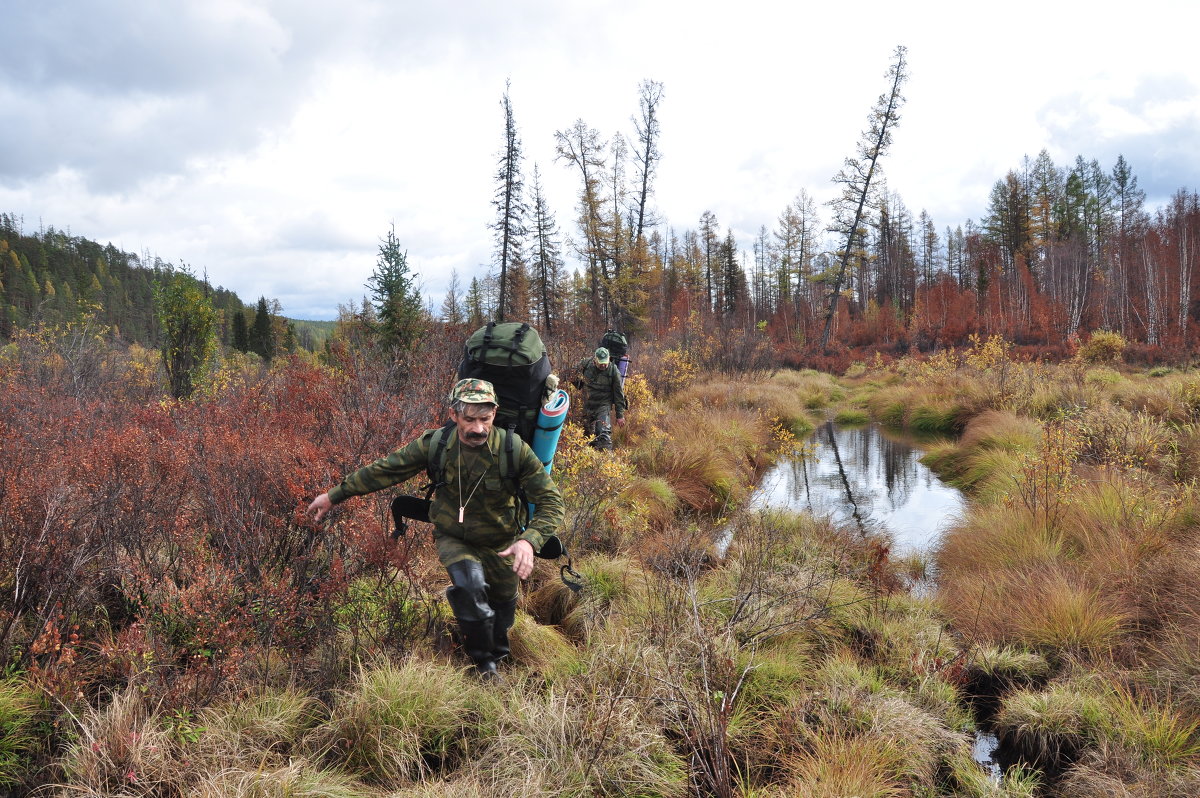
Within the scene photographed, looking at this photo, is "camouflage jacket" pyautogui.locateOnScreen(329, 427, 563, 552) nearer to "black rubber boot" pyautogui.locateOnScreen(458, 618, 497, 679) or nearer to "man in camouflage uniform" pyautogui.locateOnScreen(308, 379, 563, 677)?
"man in camouflage uniform" pyautogui.locateOnScreen(308, 379, 563, 677)

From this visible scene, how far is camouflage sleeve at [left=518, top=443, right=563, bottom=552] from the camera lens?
2.77m

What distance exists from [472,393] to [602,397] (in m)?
5.27

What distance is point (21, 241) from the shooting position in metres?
91.4

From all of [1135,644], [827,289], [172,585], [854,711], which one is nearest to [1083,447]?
[1135,644]

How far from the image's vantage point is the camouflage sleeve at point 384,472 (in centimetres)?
277

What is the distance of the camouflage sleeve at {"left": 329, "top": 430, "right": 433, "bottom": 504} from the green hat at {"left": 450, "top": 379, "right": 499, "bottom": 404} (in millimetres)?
345

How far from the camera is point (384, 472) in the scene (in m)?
2.79

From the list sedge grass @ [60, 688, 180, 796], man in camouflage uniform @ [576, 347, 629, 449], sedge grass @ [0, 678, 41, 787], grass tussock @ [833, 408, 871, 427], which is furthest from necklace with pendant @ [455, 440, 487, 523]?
grass tussock @ [833, 408, 871, 427]

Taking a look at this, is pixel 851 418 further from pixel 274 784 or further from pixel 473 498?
pixel 274 784

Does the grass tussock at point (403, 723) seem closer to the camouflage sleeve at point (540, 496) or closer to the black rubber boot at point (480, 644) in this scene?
the black rubber boot at point (480, 644)

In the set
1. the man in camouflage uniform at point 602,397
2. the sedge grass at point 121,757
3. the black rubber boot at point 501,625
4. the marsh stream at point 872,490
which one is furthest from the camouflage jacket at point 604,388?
the sedge grass at point 121,757

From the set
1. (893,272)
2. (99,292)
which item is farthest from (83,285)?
(893,272)

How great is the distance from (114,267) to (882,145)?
12061 centimetres

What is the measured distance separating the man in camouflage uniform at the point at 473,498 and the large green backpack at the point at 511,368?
1.22 feet
